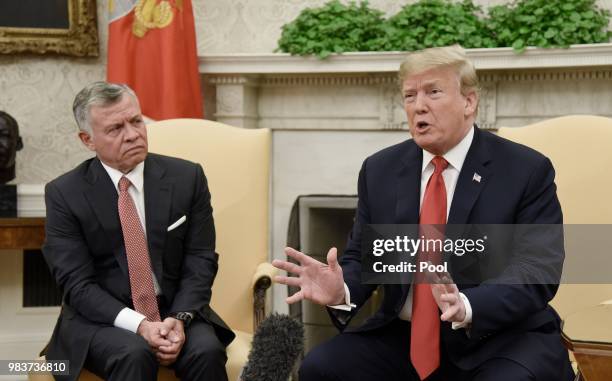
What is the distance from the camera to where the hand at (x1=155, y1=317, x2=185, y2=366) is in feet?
8.45

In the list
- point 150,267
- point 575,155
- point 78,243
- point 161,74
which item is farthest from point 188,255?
point 161,74

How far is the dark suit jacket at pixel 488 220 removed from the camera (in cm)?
218

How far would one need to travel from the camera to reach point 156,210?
2.82m

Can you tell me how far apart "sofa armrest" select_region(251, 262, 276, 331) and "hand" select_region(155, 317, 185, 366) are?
1.29ft

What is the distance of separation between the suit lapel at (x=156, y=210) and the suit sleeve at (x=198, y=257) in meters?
0.10

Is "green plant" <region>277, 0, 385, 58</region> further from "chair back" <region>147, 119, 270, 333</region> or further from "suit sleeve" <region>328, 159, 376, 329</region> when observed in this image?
"suit sleeve" <region>328, 159, 376, 329</region>

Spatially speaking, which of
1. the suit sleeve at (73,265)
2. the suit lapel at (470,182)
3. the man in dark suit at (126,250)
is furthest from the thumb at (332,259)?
the suit sleeve at (73,265)

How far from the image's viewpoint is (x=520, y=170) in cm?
236

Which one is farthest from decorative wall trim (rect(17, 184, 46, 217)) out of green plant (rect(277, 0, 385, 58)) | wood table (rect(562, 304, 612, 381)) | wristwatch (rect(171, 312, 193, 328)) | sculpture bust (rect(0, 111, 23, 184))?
wood table (rect(562, 304, 612, 381))

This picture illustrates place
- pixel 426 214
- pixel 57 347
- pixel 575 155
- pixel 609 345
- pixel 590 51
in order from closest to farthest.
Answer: pixel 609 345 < pixel 426 214 < pixel 57 347 < pixel 575 155 < pixel 590 51

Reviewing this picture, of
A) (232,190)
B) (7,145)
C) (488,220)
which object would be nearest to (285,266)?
(488,220)

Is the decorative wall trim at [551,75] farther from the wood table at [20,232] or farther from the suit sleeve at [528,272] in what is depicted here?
the wood table at [20,232]

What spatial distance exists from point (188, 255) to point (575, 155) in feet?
4.61

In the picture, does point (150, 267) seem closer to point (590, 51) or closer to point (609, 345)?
point (609, 345)
